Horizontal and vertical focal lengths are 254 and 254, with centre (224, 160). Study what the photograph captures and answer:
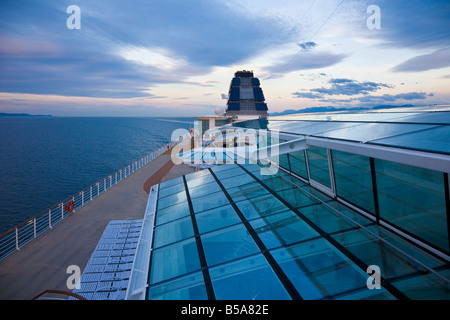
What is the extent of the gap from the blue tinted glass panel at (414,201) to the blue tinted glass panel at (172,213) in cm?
413

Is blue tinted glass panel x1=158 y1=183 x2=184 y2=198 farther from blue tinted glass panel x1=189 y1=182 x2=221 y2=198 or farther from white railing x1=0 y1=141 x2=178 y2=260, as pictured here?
white railing x1=0 y1=141 x2=178 y2=260

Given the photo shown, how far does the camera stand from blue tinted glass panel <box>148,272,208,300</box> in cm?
321

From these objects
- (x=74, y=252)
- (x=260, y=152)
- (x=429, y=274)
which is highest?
(x=260, y=152)

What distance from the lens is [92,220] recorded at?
35.3ft

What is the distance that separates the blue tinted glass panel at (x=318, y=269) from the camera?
293cm

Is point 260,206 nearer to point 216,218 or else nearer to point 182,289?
point 216,218

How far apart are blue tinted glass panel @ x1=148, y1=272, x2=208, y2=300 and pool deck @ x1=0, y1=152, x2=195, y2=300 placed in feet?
14.6

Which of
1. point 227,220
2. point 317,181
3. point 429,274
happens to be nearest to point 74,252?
point 227,220

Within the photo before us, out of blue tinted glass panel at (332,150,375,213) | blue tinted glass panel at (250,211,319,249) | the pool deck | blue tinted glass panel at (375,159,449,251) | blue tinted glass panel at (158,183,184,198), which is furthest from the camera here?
blue tinted glass panel at (158,183,184,198)

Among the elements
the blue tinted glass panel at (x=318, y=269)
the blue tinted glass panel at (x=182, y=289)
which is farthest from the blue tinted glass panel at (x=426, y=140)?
the blue tinted glass panel at (x=182, y=289)

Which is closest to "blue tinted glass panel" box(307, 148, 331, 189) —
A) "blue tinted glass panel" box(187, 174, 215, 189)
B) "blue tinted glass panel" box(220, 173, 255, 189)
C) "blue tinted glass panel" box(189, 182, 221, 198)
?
"blue tinted glass panel" box(220, 173, 255, 189)

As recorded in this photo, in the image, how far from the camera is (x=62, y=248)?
8438 mm
